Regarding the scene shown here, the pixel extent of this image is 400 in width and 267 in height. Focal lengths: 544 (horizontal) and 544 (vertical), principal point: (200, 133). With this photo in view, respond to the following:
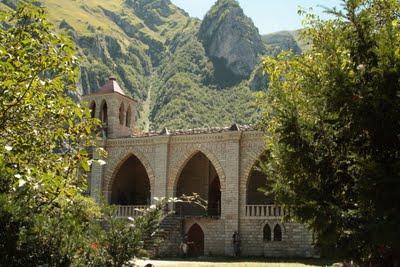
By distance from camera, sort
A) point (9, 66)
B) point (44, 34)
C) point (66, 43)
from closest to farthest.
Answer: point (9, 66) < point (66, 43) < point (44, 34)

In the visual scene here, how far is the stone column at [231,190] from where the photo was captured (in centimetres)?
2991

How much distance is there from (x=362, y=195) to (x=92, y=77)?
102109 millimetres

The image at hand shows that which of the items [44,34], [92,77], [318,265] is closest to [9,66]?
[44,34]

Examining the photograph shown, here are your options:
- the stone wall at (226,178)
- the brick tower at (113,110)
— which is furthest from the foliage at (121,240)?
the brick tower at (113,110)

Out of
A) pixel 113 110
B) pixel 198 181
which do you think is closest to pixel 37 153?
pixel 113 110

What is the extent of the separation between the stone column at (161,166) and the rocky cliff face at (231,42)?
3257 inches

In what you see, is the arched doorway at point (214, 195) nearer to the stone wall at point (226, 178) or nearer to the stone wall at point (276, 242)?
the stone wall at point (226, 178)

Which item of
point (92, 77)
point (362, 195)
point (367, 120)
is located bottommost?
point (362, 195)

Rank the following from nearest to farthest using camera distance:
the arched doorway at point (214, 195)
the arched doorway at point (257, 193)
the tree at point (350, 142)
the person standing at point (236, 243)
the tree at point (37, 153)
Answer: the tree at point (37, 153) → the tree at point (350, 142) → the person standing at point (236, 243) → the arched doorway at point (257, 193) → the arched doorway at point (214, 195)

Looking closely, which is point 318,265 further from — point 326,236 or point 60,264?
point 60,264

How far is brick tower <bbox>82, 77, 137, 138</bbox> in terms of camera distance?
35.7 meters

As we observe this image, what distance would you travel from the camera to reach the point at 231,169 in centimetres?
3039

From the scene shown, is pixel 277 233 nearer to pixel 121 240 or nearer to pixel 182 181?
pixel 182 181

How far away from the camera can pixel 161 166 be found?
3259 cm
